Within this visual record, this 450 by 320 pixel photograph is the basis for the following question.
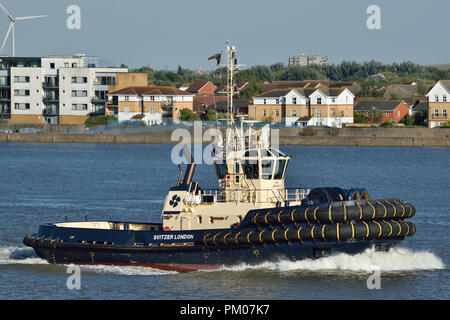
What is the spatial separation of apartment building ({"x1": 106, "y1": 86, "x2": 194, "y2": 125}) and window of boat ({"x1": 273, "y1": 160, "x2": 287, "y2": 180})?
7606 cm

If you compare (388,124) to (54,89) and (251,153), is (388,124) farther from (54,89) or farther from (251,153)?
(251,153)

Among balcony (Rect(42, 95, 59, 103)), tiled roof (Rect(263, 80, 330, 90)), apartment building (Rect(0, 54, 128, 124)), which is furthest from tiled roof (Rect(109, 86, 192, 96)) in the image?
tiled roof (Rect(263, 80, 330, 90))

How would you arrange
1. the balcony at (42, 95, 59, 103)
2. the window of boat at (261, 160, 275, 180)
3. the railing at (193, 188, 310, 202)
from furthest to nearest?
the balcony at (42, 95, 59, 103)
the window of boat at (261, 160, 275, 180)
the railing at (193, 188, 310, 202)

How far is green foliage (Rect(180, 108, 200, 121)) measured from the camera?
332ft

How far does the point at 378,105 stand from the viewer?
349 feet

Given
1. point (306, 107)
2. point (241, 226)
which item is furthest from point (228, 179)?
point (306, 107)

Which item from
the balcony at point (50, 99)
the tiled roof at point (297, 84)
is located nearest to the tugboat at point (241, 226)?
the balcony at point (50, 99)

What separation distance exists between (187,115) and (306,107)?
1378 cm

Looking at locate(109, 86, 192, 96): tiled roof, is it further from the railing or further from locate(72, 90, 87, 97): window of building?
the railing

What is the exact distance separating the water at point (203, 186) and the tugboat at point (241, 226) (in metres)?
0.39

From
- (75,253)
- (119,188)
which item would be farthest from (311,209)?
(119,188)

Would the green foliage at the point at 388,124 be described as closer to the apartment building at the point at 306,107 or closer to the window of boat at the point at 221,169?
the apartment building at the point at 306,107
